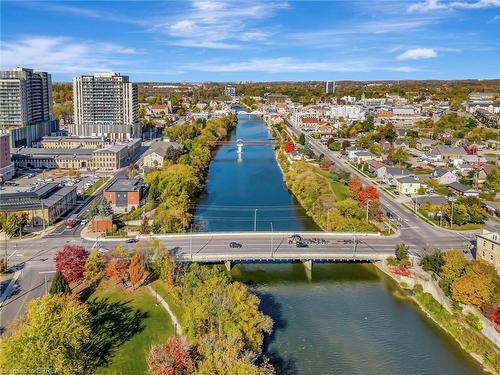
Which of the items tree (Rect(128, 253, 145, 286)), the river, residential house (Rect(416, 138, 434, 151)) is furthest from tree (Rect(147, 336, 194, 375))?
residential house (Rect(416, 138, 434, 151))

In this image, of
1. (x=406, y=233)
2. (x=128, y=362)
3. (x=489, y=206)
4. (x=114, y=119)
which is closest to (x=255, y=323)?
(x=128, y=362)

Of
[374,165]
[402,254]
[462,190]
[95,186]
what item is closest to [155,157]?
[95,186]

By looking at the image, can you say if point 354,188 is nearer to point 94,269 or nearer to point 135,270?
point 135,270

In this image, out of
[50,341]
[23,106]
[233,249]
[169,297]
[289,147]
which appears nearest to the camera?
[50,341]

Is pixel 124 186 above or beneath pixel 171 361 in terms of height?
above

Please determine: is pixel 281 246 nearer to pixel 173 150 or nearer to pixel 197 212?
pixel 197 212

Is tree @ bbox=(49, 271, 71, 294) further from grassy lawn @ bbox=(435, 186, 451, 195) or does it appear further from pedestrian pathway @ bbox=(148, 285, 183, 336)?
grassy lawn @ bbox=(435, 186, 451, 195)
